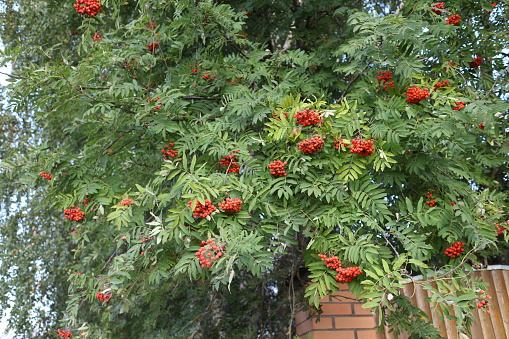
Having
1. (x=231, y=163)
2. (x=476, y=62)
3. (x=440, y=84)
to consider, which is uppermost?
(x=476, y=62)

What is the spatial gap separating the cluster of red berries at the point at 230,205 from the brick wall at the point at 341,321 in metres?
1.21

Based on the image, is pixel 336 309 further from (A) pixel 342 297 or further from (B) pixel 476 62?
(B) pixel 476 62

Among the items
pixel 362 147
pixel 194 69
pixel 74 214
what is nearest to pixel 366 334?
pixel 362 147

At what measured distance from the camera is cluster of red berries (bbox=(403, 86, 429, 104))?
111 inches

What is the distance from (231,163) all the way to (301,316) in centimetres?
139

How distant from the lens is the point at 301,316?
3.54 meters

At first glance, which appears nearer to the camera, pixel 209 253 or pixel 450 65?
pixel 209 253

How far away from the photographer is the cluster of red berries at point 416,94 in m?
2.83

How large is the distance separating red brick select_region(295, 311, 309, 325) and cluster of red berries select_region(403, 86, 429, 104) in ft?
5.23

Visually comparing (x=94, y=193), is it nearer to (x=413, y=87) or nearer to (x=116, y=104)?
(x=116, y=104)

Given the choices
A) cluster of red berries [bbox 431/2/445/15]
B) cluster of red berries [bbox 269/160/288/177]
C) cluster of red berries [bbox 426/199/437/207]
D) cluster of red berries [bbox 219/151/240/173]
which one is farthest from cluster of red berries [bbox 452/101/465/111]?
cluster of red berries [bbox 219/151/240/173]

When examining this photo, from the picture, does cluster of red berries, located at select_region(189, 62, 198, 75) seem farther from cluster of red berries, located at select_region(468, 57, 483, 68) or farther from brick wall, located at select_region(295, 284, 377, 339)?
cluster of red berries, located at select_region(468, 57, 483, 68)

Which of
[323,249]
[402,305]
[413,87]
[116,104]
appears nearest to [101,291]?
[116,104]

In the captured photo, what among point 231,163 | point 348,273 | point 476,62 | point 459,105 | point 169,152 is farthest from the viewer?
point 476,62
